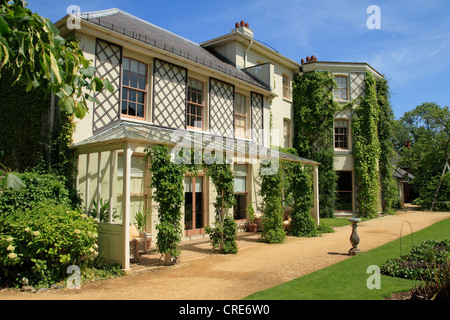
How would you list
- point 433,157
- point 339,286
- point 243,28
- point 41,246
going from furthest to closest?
point 433,157
point 243,28
point 41,246
point 339,286

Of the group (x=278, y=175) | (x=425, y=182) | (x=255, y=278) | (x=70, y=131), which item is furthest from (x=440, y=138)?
(x=70, y=131)

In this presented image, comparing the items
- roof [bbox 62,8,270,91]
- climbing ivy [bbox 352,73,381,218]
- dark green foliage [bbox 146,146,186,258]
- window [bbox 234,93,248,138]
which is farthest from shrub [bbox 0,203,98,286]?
climbing ivy [bbox 352,73,381,218]

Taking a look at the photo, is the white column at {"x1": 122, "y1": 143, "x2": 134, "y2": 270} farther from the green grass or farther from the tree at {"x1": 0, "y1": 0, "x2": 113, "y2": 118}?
→ the tree at {"x1": 0, "y1": 0, "x2": 113, "y2": 118}

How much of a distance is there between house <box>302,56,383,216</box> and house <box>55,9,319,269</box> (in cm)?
400

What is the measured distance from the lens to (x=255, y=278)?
6492 millimetres

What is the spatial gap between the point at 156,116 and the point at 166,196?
3.76 meters

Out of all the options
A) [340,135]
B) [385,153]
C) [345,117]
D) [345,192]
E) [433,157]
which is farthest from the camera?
[433,157]

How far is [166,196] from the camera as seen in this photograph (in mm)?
7535

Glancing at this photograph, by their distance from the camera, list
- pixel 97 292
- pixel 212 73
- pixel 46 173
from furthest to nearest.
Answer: pixel 212 73 < pixel 46 173 < pixel 97 292

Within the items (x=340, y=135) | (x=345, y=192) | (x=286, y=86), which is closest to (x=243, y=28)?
(x=286, y=86)

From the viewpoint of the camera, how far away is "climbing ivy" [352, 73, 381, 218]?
1805cm

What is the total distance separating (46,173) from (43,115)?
1.86 metres

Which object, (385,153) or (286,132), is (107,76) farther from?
(385,153)
